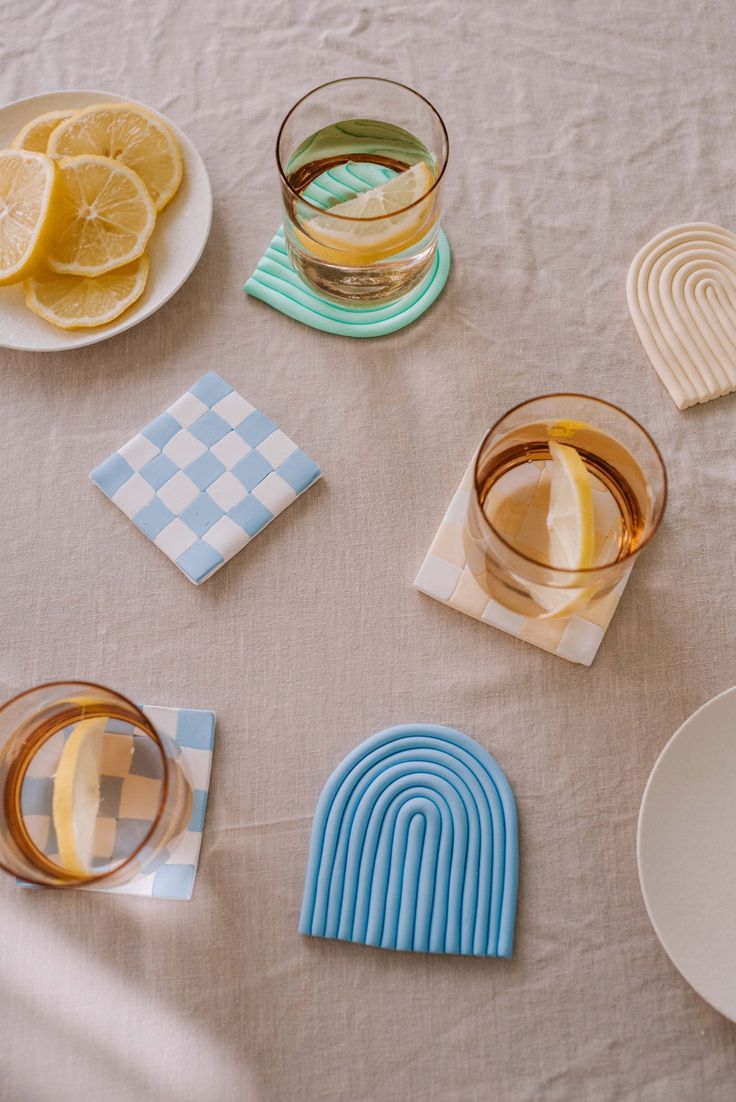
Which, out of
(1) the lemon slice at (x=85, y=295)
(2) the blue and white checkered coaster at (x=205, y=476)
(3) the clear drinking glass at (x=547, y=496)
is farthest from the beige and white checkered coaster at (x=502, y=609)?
(1) the lemon slice at (x=85, y=295)

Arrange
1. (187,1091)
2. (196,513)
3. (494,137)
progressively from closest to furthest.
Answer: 1. (187,1091)
2. (196,513)
3. (494,137)

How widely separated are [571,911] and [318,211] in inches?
23.3

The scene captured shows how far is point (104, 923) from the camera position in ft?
2.30

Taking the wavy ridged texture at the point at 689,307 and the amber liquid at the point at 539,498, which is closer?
the amber liquid at the point at 539,498

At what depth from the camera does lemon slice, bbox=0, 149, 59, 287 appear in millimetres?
776

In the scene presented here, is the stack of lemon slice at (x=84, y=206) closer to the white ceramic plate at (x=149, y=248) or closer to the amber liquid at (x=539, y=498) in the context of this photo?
the white ceramic plate at (x=149, y=248)

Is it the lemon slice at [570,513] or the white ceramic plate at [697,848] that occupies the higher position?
the lemon slice at [570,513]

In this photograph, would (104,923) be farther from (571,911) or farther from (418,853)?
(571,911)

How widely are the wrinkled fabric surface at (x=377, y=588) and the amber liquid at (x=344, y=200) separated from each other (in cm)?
5

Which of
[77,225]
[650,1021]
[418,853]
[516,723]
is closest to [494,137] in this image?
[77,225]

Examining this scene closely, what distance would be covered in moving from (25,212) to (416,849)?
64 cm

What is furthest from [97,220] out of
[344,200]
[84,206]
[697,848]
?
[697,848]

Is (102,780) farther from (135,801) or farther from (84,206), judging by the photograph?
(84,206)

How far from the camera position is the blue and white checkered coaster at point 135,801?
65 cm
